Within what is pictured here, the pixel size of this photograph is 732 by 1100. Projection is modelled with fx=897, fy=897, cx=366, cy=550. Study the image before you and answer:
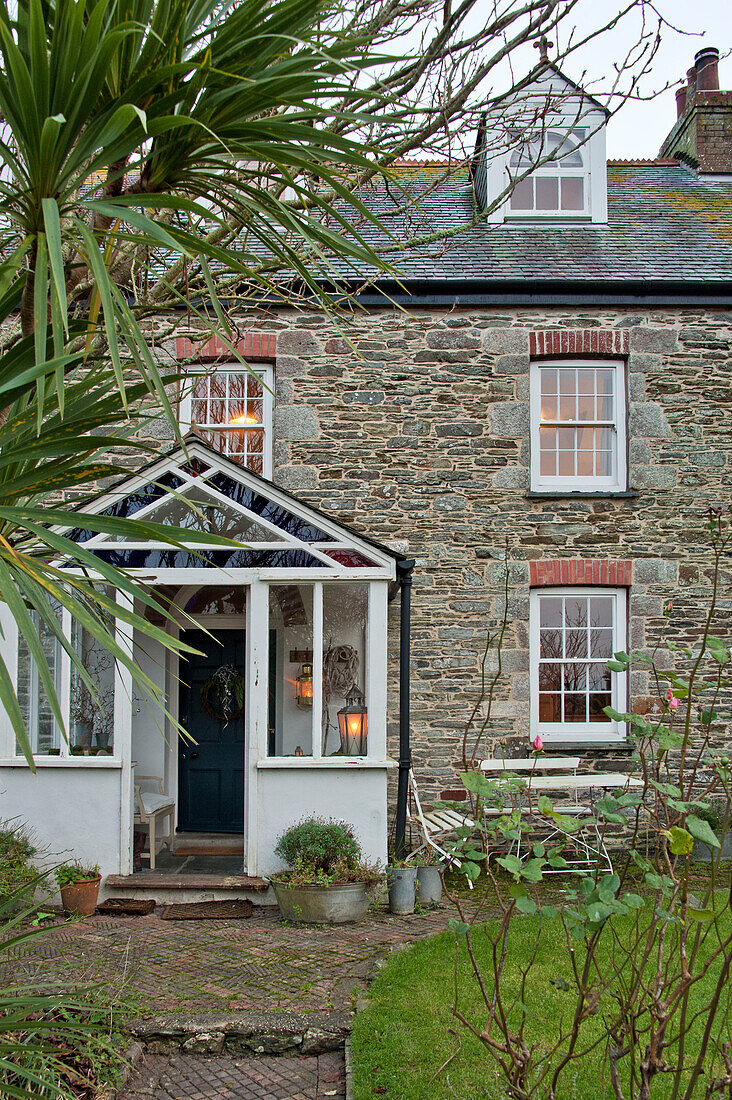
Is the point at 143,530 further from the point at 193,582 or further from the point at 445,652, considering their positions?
the point at 445,652

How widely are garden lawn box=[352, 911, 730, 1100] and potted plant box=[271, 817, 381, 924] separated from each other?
89 centimetres

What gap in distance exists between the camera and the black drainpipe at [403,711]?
7711 mm

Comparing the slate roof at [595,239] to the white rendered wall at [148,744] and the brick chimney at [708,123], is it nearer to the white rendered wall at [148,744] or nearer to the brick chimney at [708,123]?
the brick chimney at [708,123]

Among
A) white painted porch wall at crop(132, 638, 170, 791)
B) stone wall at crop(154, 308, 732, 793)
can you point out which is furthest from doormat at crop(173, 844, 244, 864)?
stone wall at crop(154, 308, 732, 793)

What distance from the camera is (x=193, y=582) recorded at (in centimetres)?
763

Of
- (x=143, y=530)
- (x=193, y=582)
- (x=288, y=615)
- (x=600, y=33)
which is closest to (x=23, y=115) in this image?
(x=143, y=530)

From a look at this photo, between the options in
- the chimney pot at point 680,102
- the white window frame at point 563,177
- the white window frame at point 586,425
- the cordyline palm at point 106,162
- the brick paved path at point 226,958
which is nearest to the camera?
the cordyline palm at point 106,162

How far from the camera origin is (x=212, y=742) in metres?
9.88

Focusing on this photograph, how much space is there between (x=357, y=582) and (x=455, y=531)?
1898 mm

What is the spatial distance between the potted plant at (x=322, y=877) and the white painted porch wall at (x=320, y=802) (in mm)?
170

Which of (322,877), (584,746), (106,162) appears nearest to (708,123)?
(584,746)

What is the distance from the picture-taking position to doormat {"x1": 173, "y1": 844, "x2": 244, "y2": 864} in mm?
8782

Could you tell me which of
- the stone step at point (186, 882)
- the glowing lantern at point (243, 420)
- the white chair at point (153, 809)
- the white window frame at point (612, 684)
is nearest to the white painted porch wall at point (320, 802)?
the stone step at point (186, 882)

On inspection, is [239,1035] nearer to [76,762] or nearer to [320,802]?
[320,802]
